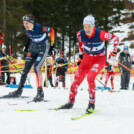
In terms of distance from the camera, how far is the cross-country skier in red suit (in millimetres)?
4172

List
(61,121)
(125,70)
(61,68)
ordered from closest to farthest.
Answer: (61,121), (125,70), (61,68)

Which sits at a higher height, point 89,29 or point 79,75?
point 89,29

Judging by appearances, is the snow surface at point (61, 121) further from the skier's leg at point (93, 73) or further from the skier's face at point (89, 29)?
the skier's face at point (89, 29)

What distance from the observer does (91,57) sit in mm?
4418

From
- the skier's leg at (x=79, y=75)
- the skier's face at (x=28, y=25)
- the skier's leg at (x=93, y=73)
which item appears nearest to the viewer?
the skier's leg at (x=93, y=73)

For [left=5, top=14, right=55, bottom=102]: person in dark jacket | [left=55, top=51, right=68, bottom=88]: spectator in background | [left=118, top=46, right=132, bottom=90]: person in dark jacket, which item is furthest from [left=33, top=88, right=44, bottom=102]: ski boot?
[left=118, top=46, right=132, bottom=90]: person in dark jacket

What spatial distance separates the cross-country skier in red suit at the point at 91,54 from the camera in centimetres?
417

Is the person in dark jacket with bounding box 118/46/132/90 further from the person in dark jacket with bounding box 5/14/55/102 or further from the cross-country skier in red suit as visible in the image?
the cross-country skier in red suit

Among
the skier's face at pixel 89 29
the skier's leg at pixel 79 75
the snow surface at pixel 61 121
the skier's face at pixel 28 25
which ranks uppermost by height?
the skier's face at pixel 28 25

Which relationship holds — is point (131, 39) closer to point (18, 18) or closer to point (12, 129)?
point (18, 18)

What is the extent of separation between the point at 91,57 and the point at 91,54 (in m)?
0.06

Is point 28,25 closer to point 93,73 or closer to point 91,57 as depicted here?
point 91,57

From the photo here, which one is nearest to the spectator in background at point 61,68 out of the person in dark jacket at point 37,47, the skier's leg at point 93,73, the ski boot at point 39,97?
the person in dark jacket at point 37,47

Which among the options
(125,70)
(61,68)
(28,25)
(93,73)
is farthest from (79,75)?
(125,70)
